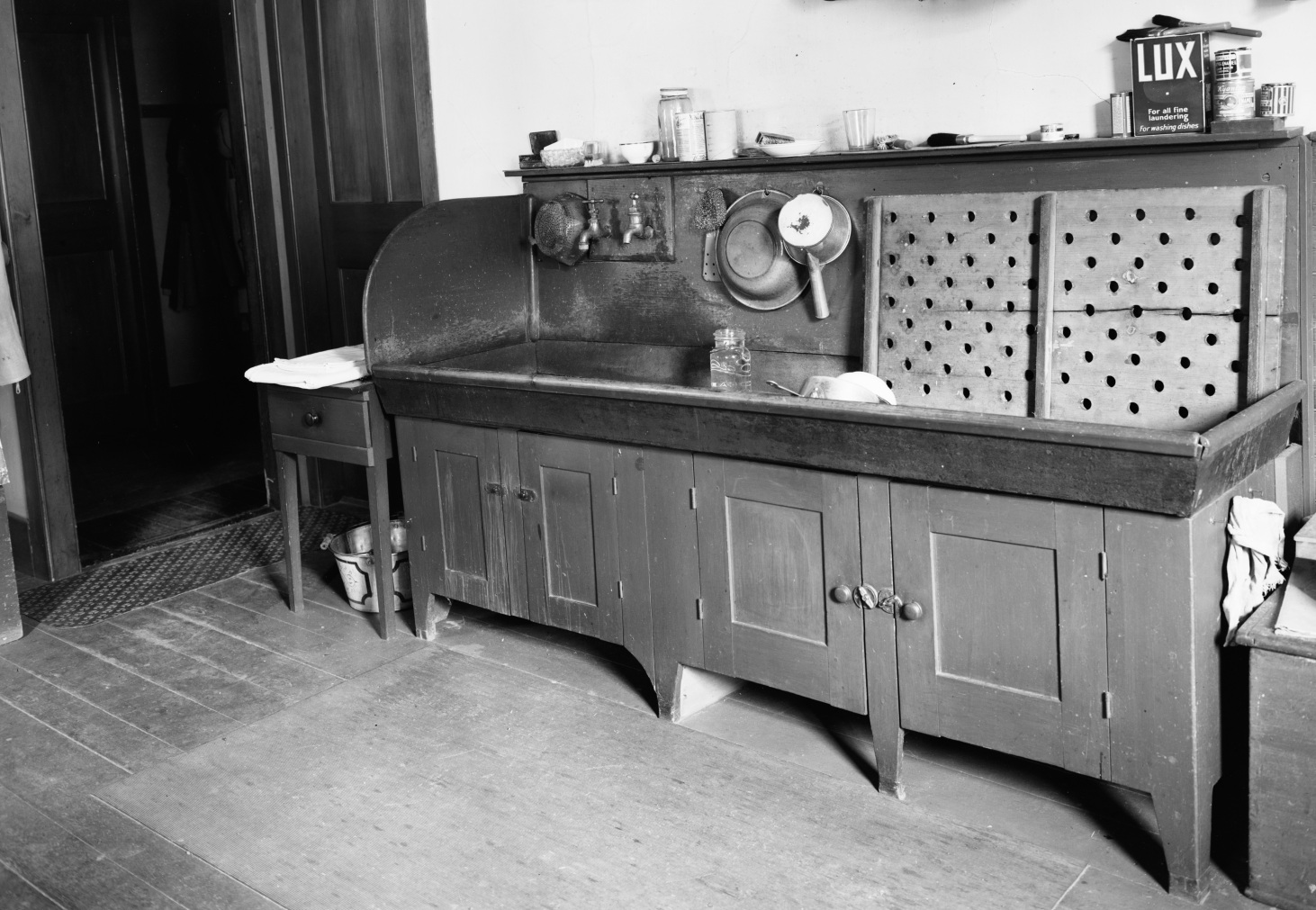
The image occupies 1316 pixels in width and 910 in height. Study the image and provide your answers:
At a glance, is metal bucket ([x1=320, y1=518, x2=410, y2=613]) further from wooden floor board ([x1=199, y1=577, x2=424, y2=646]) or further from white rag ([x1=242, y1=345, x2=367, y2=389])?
white rag ([x1=242, y1=345, x2=367, y2=389])

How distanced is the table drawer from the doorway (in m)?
1.83

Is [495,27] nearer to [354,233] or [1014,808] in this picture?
[354,233]

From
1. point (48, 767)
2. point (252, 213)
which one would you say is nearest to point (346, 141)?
point (252, 213)

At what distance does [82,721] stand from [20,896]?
91 cm

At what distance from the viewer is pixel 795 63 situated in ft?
11.6

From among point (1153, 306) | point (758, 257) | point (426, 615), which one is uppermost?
point (758, 257)

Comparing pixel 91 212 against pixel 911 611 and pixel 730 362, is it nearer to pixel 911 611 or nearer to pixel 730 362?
pixel 730 362

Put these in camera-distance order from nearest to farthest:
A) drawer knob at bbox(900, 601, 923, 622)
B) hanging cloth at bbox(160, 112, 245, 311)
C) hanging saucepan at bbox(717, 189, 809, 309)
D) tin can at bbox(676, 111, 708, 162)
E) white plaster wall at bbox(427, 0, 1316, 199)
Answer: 1. drawer knob at bbox(900, 601, 923, 622)
2. white plaster wall at bbox(427, 0, 1316, 199)
3. hanging saucepan at bbox(717, 189, 809, 309)
4. tin can at bbox(676, 111, 708, 162)
5. hanging cloth at bbox(160, 112, 245, 311)

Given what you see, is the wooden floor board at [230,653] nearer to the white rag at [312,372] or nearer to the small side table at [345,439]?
the small side table at [345,439]

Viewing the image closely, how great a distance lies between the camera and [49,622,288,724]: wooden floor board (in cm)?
351

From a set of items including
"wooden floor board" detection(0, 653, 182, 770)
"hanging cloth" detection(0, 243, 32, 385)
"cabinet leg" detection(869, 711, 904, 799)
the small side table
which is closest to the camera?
"cabinet leg" detection(869, 711, 904, 799)

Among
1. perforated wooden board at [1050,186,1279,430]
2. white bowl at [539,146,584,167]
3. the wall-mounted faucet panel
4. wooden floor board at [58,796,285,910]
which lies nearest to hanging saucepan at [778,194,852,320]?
the wall-mounted faucet panel

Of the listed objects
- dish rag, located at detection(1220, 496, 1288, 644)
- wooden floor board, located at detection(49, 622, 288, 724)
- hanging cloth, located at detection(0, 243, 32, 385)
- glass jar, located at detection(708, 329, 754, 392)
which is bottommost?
wooden floor board, located at detection(49, 622, 288, 724)

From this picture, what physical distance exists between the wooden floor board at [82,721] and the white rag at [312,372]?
1.03 metres
